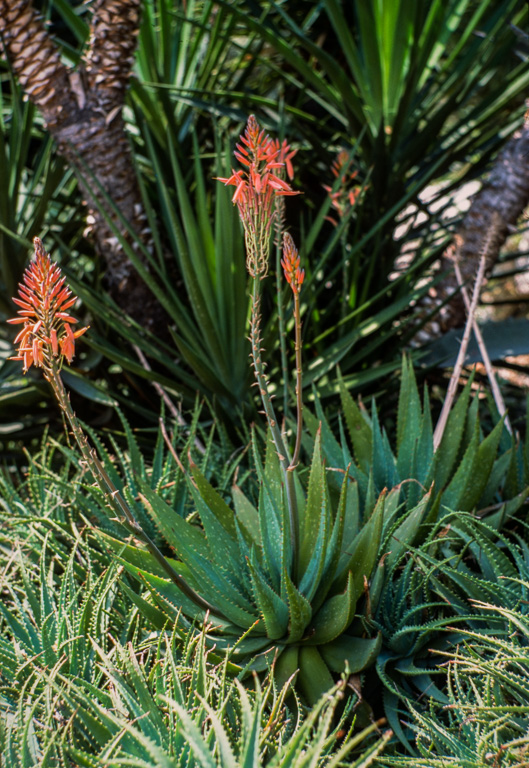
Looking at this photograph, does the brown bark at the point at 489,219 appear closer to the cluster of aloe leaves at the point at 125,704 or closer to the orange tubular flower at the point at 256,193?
the orange tubular flower at the point at 256,193

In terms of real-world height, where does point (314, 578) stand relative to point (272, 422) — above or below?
below

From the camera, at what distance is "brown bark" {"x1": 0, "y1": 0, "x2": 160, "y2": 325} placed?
2068 mm

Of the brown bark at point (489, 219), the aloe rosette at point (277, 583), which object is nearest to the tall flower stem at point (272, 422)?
the aloe rosette at point (277, 583)

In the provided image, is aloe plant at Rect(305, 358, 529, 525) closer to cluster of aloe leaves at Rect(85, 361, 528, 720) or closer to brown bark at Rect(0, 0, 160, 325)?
cluster of aloe leaves at Rect(85, 361, 528, 720)

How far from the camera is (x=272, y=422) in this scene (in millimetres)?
1008

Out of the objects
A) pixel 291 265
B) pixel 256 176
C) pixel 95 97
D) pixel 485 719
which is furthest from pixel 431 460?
pixel 95 97

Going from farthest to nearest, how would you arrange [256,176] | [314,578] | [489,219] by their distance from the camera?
[489,219], [314,578], [256,176]

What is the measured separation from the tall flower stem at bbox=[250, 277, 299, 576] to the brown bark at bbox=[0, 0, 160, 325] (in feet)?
4.05

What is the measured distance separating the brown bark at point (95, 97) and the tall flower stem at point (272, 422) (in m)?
1.24

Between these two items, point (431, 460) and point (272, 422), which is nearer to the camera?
point (272, 422)

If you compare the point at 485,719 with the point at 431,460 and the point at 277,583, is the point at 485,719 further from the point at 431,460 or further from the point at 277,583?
the point at 431,460

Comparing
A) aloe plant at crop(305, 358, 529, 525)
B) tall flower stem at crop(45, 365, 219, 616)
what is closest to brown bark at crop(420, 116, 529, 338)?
aloe plant at crop(305, 358, 529, 525)

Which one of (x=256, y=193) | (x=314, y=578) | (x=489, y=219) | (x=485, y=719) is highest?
(x=256, y=193)

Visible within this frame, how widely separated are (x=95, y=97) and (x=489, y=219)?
145 cm
